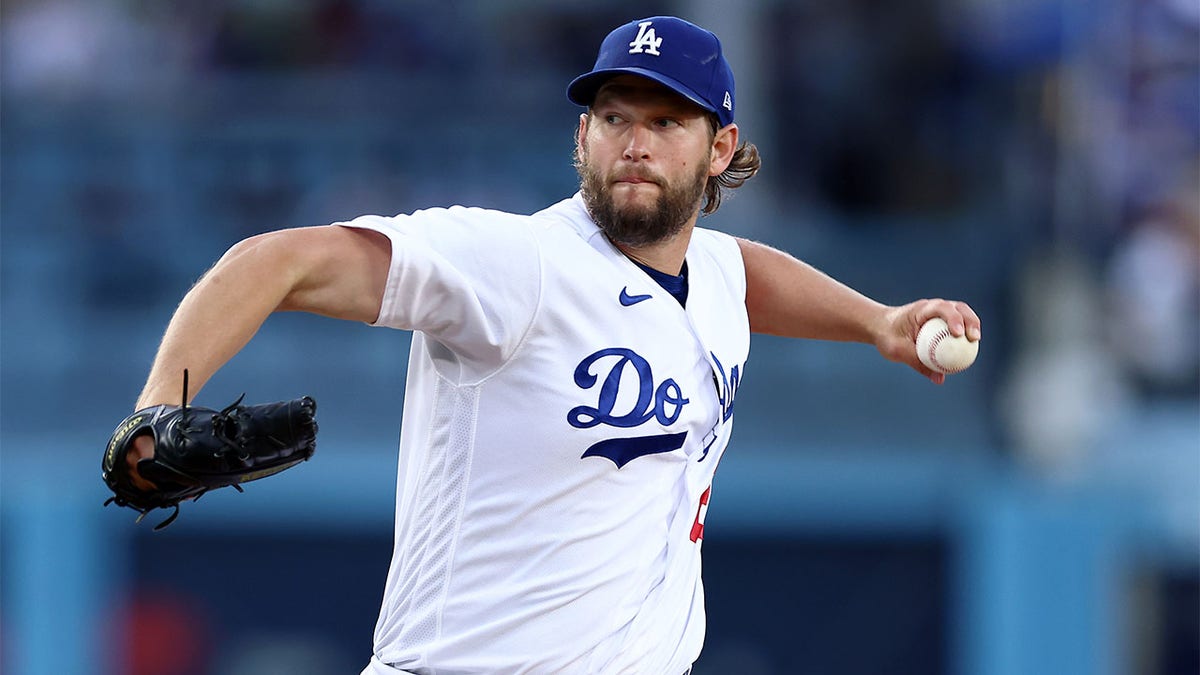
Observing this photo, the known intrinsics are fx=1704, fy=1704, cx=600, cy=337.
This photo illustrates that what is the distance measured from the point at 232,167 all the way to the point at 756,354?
3.24 meters

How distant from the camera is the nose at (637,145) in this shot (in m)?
3.29

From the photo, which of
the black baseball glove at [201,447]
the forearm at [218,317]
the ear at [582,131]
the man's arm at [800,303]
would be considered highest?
the ear at [582,131]

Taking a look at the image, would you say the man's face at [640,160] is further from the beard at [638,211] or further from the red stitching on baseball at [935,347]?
the red stitching on baseball at [935,347]

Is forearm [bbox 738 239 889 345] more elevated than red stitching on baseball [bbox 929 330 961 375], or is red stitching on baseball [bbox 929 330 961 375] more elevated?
forearm [bbox 738 239 889 345]

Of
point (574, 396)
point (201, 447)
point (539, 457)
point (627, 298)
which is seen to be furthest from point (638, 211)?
point (201, 447)

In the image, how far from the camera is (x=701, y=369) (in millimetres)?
3414

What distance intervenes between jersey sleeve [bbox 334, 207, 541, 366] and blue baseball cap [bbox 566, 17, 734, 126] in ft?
1.21

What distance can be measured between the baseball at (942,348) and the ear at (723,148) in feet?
1.76

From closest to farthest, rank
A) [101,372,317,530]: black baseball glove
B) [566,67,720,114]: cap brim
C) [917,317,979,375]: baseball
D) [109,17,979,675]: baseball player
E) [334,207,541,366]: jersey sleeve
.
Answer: [101,372,317,530]: black baseball glove → [334,207,541,366]: jersey sleeve → [109,17,979,675]: baseball player → [566,67,720,114]: cap brim → [917,317,979,375]: baseball

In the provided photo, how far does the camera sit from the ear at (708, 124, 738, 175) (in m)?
3.51

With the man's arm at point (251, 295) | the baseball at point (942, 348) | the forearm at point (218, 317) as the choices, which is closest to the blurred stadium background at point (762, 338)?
the baseball at point (942, 348)

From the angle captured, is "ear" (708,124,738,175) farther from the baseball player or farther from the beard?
the beard

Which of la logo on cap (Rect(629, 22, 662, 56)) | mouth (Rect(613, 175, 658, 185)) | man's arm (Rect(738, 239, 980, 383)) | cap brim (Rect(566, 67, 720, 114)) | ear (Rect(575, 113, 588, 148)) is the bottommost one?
man's arm (Rect(738, 239, 980, 383))

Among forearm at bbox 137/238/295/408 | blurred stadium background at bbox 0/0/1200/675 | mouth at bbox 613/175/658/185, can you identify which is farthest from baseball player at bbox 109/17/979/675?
blurred stadium background at bbox 0/0/1200/675
